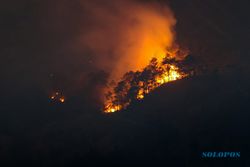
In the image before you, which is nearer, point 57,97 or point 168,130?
point 168,130

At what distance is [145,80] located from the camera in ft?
413

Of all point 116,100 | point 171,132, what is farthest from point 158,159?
point 116,100

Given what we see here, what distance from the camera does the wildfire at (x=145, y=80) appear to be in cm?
12212

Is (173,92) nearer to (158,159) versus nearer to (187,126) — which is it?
(187,126)

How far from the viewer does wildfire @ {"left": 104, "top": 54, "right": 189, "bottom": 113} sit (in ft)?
401

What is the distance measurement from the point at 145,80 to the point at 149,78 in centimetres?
148

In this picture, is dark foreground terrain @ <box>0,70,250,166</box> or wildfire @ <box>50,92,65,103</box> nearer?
dark foreground terrain @ <box>0,70,250,166</box>

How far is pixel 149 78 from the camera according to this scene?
125 meters

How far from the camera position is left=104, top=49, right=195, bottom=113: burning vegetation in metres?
122

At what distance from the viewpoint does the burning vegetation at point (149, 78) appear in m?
122

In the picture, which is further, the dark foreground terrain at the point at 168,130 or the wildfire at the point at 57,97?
the wildfire at the point at 57,97

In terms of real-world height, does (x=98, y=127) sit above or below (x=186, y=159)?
above

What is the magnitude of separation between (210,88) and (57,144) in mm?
41127

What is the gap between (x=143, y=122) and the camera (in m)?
96.9
